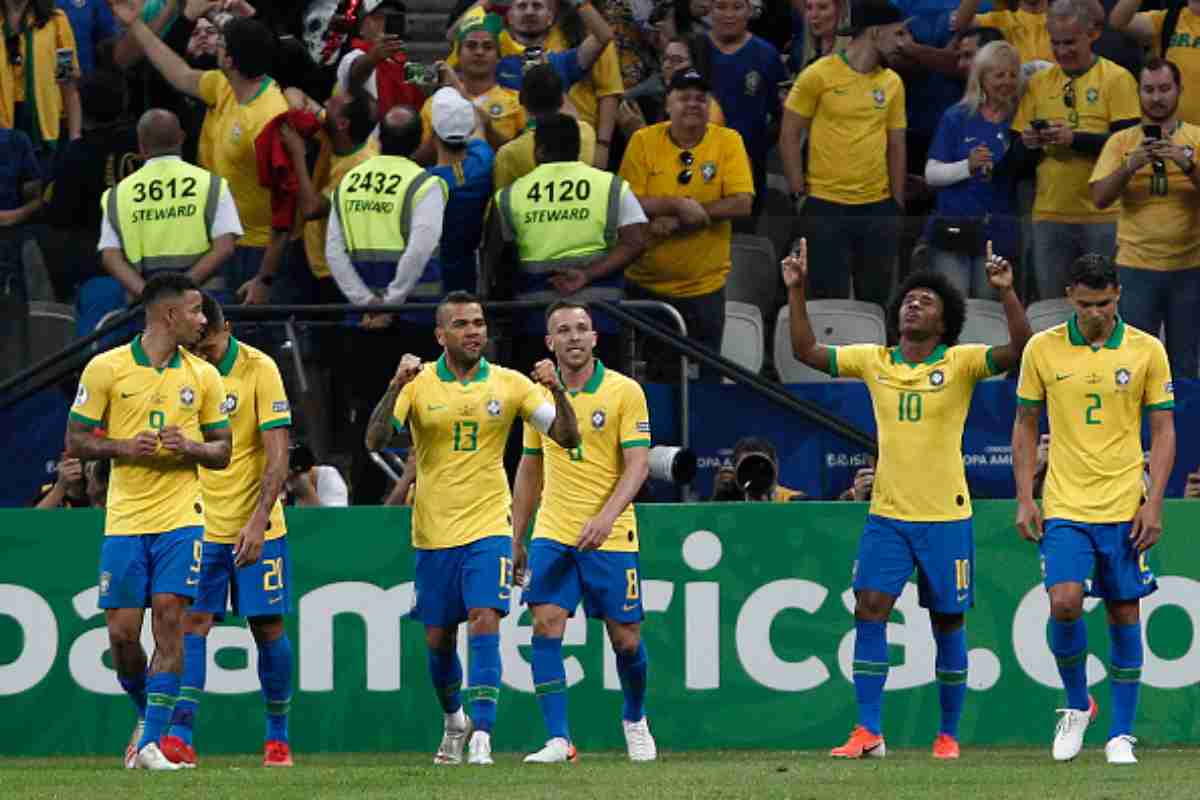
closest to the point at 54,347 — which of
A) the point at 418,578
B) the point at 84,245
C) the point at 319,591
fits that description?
the point at 84,245

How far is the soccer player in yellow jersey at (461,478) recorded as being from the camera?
1254 centimetres

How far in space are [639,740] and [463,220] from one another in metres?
3.49

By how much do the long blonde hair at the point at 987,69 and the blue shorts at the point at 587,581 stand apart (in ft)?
15.1

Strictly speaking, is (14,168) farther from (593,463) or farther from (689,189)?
(593,463)

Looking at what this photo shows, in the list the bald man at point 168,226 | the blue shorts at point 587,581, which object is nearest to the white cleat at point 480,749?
the blue shorts at point 587,581

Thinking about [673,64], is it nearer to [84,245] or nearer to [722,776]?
[84,245]

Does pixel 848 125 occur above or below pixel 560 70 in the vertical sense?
below

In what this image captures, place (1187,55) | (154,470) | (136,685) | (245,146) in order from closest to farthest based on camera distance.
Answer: (154,470) < (136,685) < (245,146) < (1187,55)

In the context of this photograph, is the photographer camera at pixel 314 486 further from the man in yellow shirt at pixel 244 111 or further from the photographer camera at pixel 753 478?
the photographer camera at pixel 753 478

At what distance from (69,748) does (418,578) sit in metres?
2.86

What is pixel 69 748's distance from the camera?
47.4 feet

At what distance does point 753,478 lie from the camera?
1452 centimetres

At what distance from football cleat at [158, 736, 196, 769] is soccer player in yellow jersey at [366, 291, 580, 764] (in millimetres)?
1246

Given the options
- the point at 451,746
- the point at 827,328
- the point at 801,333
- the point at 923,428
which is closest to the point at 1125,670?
the point at 923,428
